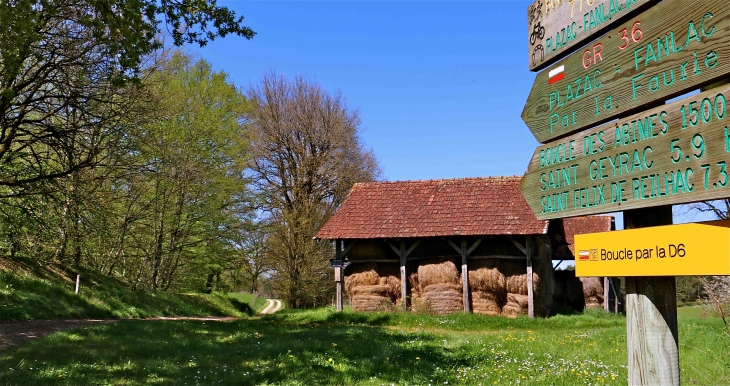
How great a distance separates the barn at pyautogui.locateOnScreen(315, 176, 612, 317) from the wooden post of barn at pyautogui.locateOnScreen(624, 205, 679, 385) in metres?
17.6

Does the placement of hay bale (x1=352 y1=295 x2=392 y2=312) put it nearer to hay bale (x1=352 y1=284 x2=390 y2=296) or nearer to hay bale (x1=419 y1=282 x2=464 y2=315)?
hay bale (x1=352 y1=284 x2=390 y2=296)

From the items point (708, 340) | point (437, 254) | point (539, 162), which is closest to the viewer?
point (539, 162)

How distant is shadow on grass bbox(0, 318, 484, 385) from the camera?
7.93 metres

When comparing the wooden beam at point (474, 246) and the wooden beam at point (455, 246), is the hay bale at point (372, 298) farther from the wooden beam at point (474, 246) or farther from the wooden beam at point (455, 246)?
the wooden beam at point (474, 246)

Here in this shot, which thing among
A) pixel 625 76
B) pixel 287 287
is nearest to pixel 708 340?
pixel 625 76

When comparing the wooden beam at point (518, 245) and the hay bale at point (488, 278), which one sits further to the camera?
the hay bale at point (488, 278)

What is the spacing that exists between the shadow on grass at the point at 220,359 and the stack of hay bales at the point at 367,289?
1042cm

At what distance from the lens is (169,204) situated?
2719 centimetres

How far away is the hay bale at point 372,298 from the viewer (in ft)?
74.2

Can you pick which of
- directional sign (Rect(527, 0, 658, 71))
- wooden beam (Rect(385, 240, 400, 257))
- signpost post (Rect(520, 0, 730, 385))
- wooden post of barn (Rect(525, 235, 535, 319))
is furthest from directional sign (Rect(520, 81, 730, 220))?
wooden beam (Rect(385, 240, 400, 257))

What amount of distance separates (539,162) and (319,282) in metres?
30.9

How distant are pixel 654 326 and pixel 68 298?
700 inches

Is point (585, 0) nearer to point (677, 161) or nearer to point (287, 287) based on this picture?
point (677, 161)

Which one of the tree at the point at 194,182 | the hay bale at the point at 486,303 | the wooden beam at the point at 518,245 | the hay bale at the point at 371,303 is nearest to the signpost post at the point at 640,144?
the wooden beam at the point at 518,245
